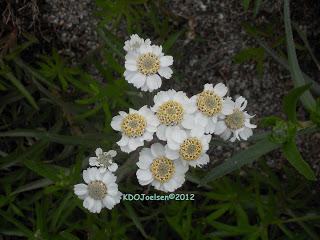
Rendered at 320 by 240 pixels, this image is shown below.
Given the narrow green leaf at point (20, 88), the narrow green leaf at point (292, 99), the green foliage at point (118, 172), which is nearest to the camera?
the narrow green leaf at point (292, 99)

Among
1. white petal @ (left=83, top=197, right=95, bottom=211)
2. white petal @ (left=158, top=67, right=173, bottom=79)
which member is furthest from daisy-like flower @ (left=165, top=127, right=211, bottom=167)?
white petal @ (left=83, top=197, right=95, bottom=211)

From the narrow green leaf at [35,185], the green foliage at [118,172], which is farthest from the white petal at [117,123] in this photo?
the narrow green leaf at [35,185]

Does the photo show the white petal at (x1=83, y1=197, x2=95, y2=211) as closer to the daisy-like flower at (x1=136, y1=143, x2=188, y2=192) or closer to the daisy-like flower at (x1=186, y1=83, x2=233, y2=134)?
the daisy-like flower at (x1=136, y1=143, x2=188, y2=192)

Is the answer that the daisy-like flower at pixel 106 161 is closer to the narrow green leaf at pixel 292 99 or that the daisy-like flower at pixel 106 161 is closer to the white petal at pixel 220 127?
the white petal at pixel 220 127

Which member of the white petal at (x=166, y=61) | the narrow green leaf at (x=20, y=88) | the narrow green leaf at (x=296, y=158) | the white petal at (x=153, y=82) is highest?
the narrow green leaf at (x=20, y=88)

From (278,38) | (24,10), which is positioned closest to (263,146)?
(278,38)

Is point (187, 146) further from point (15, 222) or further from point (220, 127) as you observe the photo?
point (15, 222)
